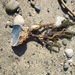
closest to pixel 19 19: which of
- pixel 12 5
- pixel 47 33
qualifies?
pixel 12 5

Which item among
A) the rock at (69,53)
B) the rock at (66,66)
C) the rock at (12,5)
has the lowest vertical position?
the rock at (66,66)

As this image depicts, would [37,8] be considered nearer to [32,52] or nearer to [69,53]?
[32,52]

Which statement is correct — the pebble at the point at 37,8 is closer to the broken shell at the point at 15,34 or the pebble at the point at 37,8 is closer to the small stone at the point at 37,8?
the small stone at the point at 37,8

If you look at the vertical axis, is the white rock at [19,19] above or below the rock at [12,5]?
below

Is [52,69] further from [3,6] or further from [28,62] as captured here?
[3,6]

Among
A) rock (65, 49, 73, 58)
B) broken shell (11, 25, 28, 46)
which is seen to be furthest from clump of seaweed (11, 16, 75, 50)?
rock (65, 49, 73, 58)

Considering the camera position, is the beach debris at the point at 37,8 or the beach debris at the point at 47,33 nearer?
the beach debris at the point at 47,33

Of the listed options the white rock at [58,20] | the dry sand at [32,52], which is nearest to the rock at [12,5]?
the dry sand at [32,52]
